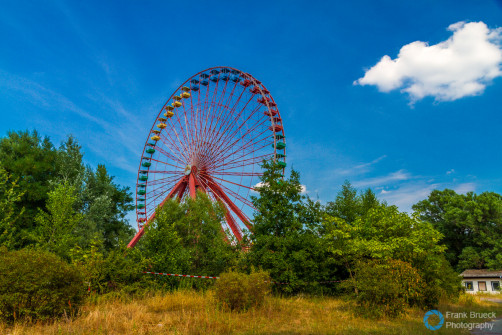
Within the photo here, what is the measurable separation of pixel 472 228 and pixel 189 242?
39677 millimetres

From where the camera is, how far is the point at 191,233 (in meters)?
17.0

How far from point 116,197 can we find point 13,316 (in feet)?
83.4

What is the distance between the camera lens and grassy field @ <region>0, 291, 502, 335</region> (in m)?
6.98

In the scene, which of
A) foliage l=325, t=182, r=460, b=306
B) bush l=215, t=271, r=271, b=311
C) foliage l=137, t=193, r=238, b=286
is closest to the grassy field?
bush l=215, t=271, r=271, b=311

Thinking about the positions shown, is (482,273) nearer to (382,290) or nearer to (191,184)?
(191,184)

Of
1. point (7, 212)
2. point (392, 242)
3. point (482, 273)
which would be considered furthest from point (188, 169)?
point (482, 273)

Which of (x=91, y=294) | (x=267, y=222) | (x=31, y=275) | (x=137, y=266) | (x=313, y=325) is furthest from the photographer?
(x=267, y=222)

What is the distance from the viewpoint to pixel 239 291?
362 inches

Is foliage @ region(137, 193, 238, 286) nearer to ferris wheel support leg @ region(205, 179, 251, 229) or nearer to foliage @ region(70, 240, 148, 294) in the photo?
foliage @ region(70, 240, 148, 294)

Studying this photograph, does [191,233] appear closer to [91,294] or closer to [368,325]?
[91,294]

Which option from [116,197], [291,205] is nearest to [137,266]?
[291,205]

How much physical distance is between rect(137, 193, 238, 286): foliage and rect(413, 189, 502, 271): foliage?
31.9 metres

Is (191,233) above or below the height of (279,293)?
above

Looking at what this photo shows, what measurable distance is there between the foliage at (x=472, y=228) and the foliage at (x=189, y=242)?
31.9 metres
